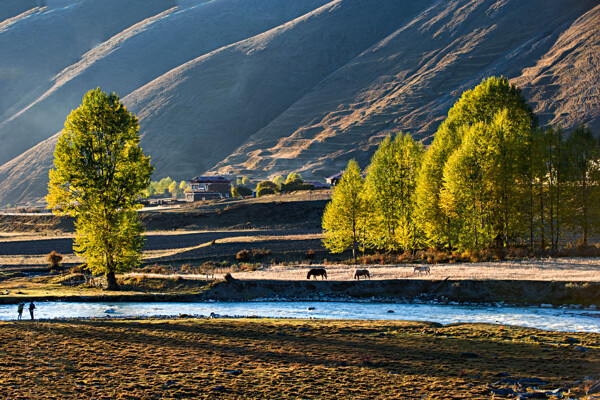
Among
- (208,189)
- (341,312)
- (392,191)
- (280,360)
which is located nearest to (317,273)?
(341,312)

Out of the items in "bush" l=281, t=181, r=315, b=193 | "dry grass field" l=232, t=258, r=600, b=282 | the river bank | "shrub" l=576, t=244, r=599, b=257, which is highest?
"bush" l=281, t=181, r=315, b=193

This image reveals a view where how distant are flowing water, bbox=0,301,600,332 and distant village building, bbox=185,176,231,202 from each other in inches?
5392

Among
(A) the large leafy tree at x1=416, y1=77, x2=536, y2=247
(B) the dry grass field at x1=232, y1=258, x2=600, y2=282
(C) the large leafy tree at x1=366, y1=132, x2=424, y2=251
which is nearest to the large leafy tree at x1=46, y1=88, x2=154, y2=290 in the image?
(B) the dry grass field at x1=232, y1=258, x2=600, y2=282

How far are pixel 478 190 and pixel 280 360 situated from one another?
37.4m

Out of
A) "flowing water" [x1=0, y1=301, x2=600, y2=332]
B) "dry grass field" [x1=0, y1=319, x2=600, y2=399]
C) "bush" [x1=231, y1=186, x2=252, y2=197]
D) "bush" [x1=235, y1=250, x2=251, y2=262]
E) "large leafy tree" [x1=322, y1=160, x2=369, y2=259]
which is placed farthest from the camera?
"bush" [x1=231, y1=186, x2=252, y2=197]

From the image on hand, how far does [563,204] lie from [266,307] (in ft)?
108

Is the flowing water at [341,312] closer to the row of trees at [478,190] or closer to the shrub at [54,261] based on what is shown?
the row of trees at [478,190]

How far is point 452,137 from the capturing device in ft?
211

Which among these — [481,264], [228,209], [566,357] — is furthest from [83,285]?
[228,209]

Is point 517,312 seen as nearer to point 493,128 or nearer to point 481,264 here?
point 481,264

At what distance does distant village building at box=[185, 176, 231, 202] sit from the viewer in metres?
178

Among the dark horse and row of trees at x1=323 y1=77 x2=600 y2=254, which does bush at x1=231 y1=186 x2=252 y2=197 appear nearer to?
row of trees at x1=323 y1=77 x2=600 y2=254

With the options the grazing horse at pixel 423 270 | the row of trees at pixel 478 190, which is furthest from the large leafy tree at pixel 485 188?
the grazing horse at pixel 423 270

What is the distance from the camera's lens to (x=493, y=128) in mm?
56156
